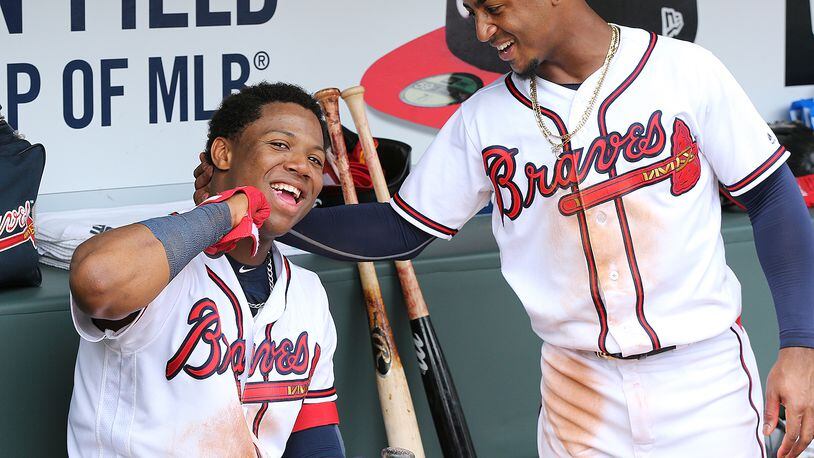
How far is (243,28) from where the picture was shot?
3.24 meters

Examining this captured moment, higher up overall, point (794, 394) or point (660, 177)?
point (660, 177)

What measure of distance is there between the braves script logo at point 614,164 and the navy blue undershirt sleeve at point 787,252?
0.14m

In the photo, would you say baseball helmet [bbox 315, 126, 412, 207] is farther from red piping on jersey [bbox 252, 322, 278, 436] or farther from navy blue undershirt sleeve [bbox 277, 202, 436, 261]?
red piping on jersey [bbox 252, 322, 278, 436]

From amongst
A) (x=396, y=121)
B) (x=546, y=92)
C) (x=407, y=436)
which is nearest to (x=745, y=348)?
(x=546, y=92)

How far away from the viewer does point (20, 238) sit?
7.92 ft

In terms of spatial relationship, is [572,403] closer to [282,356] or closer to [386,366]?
[282,356]

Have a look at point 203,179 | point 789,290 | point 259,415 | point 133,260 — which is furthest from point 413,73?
point 133,260

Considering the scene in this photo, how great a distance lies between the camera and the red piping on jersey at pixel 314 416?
2.06 metres

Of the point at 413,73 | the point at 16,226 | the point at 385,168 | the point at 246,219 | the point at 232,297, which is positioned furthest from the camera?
the point at 413,73

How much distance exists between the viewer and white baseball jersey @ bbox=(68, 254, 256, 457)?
1759 mm

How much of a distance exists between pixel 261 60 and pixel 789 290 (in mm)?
1899

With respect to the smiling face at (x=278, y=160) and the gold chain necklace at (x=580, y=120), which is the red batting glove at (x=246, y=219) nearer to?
the smiling face at (x=278, y=160)

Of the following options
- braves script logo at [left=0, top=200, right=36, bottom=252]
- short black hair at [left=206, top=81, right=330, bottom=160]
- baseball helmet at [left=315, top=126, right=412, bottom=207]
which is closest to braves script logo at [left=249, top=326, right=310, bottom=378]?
short black hair at [left=206, top=81, right=330, bottom=160]

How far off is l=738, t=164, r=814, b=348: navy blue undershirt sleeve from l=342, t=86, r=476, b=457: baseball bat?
1.03 m
